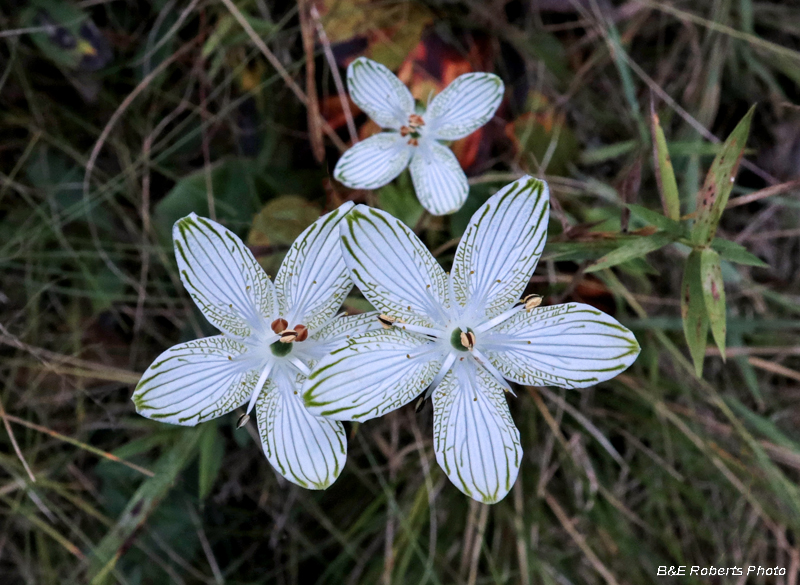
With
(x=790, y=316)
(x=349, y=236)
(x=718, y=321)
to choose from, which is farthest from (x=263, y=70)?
(x=790, y=316)

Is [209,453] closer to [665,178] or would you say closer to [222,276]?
[222,276]

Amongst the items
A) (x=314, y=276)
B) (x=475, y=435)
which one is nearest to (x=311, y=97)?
(x=314, y=276)

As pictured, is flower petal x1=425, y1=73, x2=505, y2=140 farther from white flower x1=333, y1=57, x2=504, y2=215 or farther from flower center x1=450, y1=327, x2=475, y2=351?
flower center x1=450, y1=327, x2=475, y2=351

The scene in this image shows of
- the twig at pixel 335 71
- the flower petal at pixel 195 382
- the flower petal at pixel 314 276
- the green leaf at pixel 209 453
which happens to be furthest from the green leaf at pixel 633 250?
the green leaf at pixel 209 453

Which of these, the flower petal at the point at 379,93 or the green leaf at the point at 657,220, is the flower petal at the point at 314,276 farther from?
the green leaf at the point at 657,220

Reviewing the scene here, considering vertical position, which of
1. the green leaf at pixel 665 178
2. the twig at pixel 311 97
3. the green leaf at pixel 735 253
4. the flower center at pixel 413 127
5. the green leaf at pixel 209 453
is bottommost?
the green leaf at pixel 209 453
